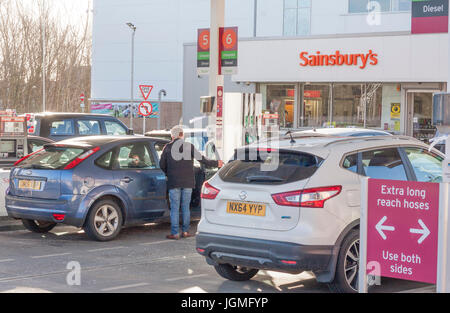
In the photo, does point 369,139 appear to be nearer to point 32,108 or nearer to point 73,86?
point 32,108

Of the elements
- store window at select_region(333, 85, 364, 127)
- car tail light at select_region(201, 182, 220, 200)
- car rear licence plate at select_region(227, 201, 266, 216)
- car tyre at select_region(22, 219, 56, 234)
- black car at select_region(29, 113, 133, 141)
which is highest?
store window at select_region(333, 85, 364, 127)

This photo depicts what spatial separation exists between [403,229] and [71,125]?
533 inches

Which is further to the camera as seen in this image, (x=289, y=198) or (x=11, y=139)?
(x=11, y=139)

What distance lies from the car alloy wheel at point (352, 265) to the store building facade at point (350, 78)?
21630mm

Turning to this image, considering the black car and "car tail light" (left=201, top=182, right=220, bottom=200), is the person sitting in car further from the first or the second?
A: the black car

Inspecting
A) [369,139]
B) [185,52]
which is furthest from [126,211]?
[185,52]

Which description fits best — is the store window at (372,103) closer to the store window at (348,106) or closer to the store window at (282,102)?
the store window at (348,106)

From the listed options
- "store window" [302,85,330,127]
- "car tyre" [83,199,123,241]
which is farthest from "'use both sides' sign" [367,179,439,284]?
"store window" [302,85,330,127]

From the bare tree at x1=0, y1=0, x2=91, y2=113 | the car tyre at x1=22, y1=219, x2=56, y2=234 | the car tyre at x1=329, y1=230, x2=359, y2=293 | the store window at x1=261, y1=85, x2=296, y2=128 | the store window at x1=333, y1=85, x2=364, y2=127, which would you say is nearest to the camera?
the car tyre at x1=329, y1=230, x2=359, y2=293

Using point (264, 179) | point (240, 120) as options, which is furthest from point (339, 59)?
point (264, 179)

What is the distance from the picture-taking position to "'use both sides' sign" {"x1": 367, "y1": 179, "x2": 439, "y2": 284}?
5820 mm

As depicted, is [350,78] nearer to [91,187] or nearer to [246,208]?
[91,187]

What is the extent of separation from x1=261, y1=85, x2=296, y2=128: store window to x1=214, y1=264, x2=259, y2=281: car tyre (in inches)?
948

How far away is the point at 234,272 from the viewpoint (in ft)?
26.8
